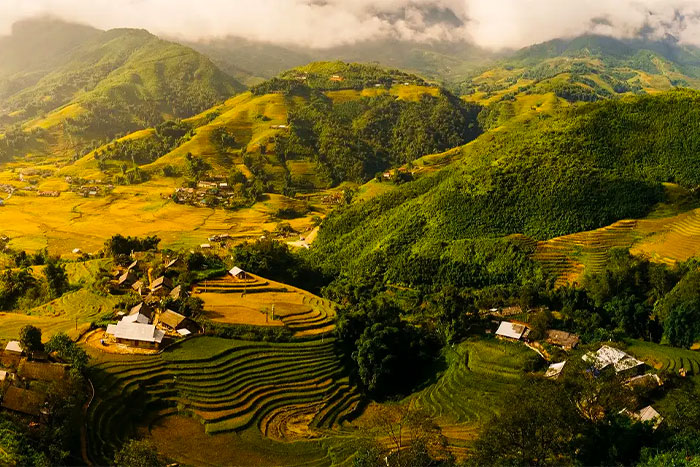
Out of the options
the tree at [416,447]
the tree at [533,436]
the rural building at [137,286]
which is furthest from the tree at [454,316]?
the rural building at [137,286]

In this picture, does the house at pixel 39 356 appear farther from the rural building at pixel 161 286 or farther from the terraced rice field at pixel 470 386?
the terraced rice field at pixel 470 386

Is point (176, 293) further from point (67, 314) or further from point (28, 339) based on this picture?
point (28, 339)

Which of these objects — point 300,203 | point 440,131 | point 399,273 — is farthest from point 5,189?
point 440,131

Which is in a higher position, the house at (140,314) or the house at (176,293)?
the house at (140,314)

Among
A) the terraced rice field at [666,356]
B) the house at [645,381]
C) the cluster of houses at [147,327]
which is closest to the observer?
the house at [645,381]

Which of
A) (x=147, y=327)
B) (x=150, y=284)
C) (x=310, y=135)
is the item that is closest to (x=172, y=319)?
(x=147, y=327)

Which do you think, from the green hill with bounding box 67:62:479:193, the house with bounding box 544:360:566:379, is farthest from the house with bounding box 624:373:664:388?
the green hill with bounding box 67:62:479:193

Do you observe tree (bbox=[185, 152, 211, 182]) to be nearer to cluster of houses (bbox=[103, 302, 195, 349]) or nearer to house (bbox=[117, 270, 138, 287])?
house (bbox=[117, 270, 138, 287])
